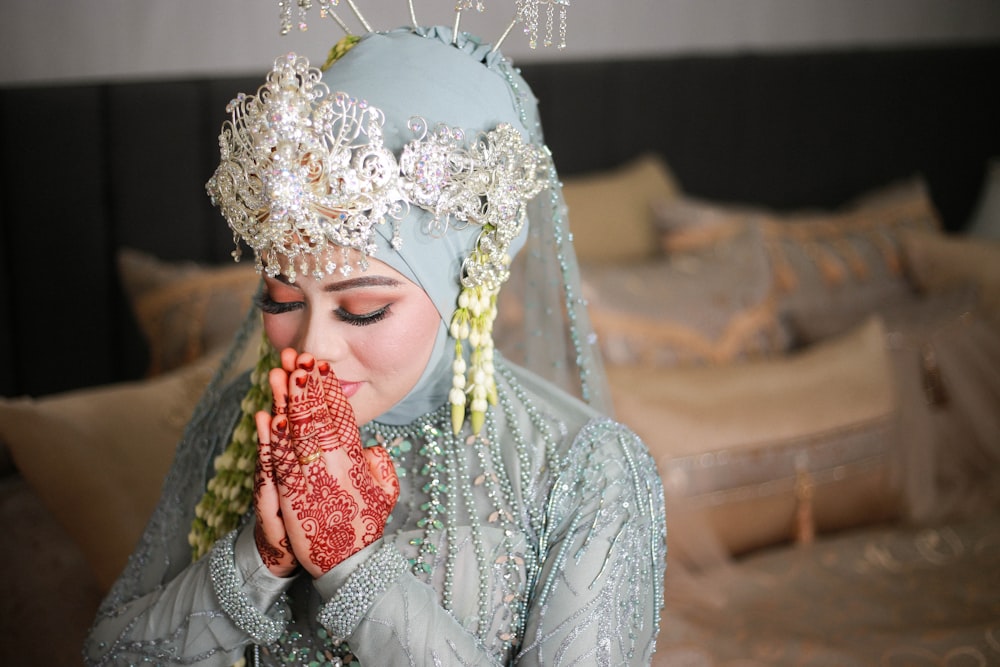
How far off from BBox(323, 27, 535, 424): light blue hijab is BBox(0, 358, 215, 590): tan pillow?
584 mm

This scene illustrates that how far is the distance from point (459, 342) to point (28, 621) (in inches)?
30.9

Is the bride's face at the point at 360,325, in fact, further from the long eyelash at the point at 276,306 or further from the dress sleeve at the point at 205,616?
the dress sleeve at the point at 205,616

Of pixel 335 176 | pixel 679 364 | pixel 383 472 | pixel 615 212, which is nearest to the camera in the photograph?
pixel 335 176

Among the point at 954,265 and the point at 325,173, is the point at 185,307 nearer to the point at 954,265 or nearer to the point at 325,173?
the point at 325,173

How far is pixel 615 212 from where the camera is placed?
7.54 ft

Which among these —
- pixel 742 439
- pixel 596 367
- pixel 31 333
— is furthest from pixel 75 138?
pixel 742 439

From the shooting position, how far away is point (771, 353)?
7.09 ft

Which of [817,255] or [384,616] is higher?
[817,255]

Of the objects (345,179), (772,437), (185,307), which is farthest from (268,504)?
(772,437)

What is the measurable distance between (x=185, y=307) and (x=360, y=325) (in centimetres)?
95

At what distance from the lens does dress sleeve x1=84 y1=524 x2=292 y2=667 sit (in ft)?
3.10

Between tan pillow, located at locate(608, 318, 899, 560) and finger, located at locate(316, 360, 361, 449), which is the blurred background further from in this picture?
tan pillow, located at locate(608, 318, 899, 560)

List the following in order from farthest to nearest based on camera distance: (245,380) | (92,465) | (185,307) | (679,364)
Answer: (679,364) → (185,307) → (92,465) → (245,380)

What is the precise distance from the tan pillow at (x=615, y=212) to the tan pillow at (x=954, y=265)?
2.06 ft
